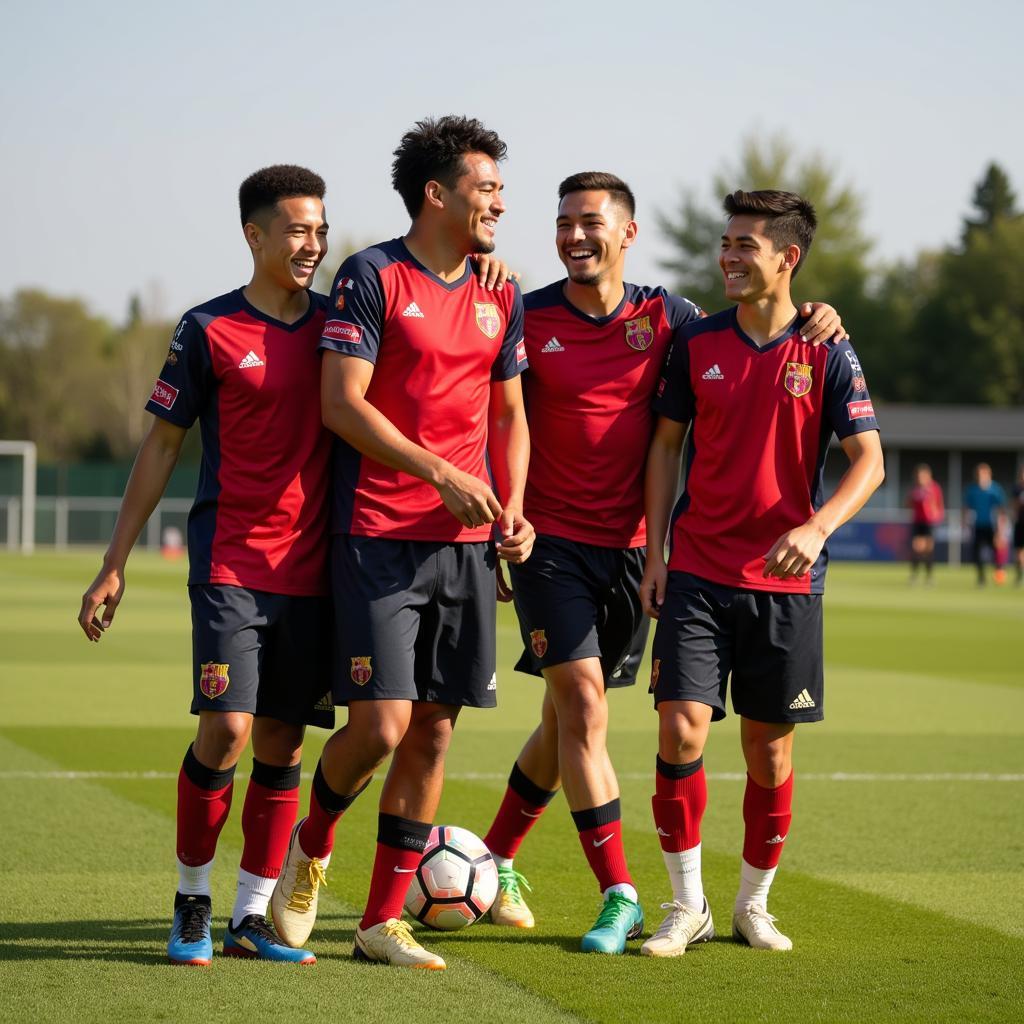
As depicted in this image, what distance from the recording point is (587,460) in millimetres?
5578

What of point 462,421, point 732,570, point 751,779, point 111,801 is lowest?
point 111,801

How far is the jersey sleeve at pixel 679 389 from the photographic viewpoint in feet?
18.0

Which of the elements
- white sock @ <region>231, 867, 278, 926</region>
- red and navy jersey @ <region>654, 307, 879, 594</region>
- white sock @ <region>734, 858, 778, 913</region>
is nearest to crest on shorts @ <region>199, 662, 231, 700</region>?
white sock @ <region>231, 867, 278, 926</region>

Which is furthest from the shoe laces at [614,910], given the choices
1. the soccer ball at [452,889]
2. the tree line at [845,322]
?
the tree line at [845,322]

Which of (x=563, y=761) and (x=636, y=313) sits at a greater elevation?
(x=636, y=313)

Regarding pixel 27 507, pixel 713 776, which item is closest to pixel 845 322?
pixel 27 507

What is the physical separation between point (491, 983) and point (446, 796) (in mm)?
3307

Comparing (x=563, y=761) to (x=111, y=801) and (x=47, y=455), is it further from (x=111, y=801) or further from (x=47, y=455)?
(x=47, y=455)

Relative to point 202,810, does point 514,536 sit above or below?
above

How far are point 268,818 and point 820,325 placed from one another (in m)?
2.38

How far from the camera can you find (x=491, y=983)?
15.3 ft

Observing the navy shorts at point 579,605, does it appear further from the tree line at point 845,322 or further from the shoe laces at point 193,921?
the tree line at point 845,322

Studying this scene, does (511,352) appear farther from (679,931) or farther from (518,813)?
(679,931)

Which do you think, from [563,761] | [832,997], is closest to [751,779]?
[563,761]
